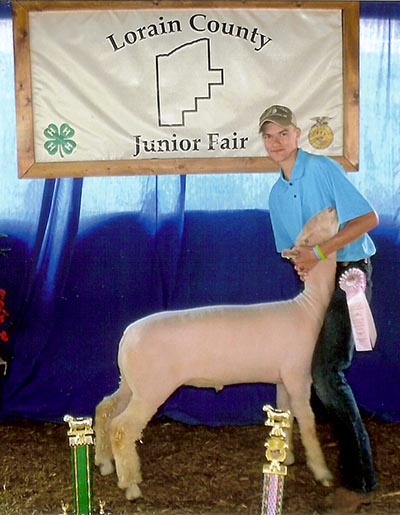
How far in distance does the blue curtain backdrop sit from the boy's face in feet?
1.04

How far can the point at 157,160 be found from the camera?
3.48 meters

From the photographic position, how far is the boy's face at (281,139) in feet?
11.1

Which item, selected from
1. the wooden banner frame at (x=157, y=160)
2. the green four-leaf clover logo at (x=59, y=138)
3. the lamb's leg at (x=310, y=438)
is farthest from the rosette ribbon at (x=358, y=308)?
the green four-leaf clover logo at (x=59, y=138)

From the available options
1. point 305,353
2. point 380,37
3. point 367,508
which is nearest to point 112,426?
point 305,353

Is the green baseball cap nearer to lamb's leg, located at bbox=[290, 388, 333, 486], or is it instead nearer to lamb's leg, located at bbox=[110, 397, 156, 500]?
lamb's leg, located at bbox=[290, 388, 333, 486]

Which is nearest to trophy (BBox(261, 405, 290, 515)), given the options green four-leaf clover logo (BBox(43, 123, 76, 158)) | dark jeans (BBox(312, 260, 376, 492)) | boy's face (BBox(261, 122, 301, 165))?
dark jeans (BBox(312, 260, 376, 492))

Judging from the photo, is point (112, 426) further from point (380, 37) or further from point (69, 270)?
point (380, 37)

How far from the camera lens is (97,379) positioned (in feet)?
12.7

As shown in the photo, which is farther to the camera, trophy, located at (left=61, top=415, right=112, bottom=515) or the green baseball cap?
the green baseball cap

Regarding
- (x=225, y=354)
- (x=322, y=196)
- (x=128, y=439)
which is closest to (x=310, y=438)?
(x=225, y=354)

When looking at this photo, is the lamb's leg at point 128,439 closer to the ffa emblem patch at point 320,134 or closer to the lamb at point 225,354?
the lamb at point 225,354

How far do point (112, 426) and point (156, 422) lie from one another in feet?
2.40

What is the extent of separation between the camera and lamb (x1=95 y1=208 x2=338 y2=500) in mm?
3287

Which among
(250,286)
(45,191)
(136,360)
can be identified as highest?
(45,191)
